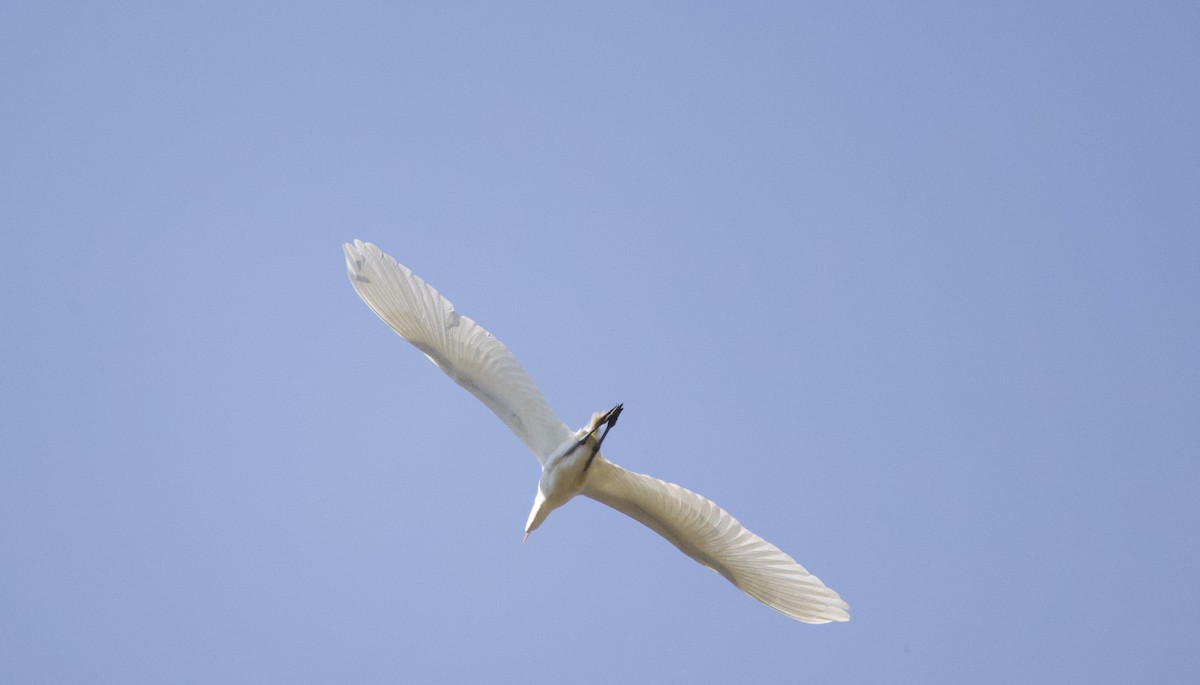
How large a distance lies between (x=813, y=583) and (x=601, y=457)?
1.73 meters

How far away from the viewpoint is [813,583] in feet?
33.0

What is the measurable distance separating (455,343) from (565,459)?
1.15 m

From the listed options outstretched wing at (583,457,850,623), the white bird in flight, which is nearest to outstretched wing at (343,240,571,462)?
the white bird in flight

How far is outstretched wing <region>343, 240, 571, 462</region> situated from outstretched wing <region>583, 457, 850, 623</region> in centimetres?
60

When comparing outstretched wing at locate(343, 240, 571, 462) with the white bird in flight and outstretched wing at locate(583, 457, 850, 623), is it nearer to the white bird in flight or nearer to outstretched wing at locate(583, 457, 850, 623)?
the white bird in flight

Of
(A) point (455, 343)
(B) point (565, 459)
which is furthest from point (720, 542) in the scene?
(A) point (455, 343)

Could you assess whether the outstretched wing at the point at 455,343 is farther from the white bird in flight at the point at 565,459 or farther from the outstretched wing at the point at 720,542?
the outstretched wing at the point at 720,542

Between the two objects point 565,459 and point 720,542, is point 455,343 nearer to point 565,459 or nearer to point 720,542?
point 565,459

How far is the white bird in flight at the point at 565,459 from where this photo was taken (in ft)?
33.5

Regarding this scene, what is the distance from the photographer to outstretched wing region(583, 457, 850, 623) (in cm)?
1010

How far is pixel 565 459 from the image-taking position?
1055 cm

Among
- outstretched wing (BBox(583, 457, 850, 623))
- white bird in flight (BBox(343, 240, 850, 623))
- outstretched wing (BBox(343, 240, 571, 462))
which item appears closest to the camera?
outstretched wing (BBox(583, 457, 850, 623))

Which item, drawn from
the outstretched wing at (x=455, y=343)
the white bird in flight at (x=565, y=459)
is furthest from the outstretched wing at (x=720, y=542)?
the outstretched wing at (x=455, y=343)

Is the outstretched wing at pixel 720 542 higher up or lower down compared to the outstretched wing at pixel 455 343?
lower down
